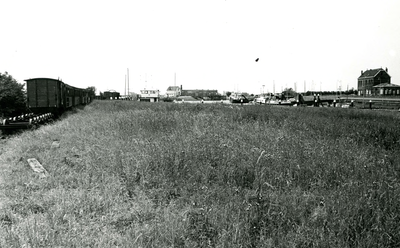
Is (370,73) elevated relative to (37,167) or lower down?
elevated

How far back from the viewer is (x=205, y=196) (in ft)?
13.8

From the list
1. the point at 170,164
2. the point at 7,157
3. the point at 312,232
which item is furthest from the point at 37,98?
the point at 312,232

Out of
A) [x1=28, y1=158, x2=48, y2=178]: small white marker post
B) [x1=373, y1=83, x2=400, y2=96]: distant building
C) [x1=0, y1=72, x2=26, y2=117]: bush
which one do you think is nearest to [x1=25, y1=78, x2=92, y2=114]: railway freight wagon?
[x1=0, y1=72, x2=26, y2=117]: bush

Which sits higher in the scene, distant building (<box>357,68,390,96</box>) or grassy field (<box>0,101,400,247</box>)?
distant building (<box>357,68,390,96</box>)

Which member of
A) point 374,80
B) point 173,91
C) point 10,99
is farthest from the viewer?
point 173,91

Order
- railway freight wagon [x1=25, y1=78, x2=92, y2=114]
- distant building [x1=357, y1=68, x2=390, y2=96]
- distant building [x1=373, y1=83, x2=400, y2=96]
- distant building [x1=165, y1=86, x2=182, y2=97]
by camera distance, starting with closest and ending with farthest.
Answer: railway freight wagon [x1=25, y1=78, x2=92, y2=114], distant building [x1=373, y1=83, x2=400, y2=96], distant building [x1=357, y1=68, x2=390, y2=96], distant building [x1=165, y1=86, x2=182, y2=97]

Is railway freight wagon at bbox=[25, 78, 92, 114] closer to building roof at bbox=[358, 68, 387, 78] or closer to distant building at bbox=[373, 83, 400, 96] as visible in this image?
distant building at bbox=[373, 83, 400, 96]

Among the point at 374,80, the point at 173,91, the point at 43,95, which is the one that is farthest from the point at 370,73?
the point at 43,95

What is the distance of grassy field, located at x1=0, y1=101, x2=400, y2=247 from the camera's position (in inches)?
126

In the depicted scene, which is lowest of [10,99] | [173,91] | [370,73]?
[10,99]

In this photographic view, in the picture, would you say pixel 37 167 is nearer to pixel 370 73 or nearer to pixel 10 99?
pixel 10 99

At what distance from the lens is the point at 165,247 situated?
300 cm

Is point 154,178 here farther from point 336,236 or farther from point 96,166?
point 336,236

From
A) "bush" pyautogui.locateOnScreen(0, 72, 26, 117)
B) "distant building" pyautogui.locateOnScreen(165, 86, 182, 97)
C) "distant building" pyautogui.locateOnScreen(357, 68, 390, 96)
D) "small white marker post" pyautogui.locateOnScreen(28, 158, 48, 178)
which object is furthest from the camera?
"distant building" pyautogui.locateOnScreen(165, 86, 182, 97)
